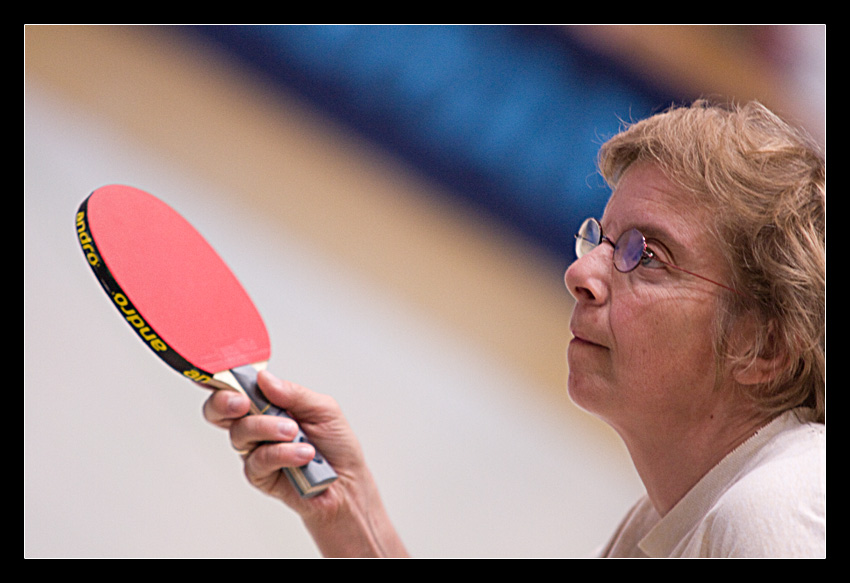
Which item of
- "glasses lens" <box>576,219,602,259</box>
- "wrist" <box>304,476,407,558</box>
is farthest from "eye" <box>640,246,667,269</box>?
"wrist" <box>304,476,407,558</box>

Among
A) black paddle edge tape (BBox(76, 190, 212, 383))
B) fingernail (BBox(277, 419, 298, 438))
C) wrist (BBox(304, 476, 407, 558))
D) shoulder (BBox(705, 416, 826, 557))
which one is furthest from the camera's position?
wrist (BBox(304, 476, 407, 558))

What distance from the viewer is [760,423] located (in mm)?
1154

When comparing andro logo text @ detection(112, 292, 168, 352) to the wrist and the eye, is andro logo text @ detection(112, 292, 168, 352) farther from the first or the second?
the eye

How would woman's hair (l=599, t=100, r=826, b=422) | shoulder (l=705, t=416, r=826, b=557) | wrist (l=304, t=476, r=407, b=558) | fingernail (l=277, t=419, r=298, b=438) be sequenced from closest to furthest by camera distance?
shoulder (l=705, t=416, r=826, b=557), woman's hair (l=599, t=100, r=826, b=422), fingernail (l=277, t=419, r=298, b=438), wrist (l=304, t=476, r=407, b=558)

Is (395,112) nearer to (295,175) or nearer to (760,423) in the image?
(295,175)

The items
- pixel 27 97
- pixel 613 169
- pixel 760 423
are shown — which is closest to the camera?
pixel 760 423

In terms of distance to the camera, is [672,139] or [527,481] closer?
[672,139]

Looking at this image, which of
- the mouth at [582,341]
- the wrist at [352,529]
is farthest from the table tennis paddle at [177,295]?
the mouth at [582,341]

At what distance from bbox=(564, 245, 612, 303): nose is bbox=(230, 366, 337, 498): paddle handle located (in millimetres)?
559

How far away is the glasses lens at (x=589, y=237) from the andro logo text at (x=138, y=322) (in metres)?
0.74

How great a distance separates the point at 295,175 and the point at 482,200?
0.62m

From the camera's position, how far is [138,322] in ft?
4.13

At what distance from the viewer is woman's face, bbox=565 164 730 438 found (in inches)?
44.9

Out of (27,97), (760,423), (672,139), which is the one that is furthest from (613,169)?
(27,97)
